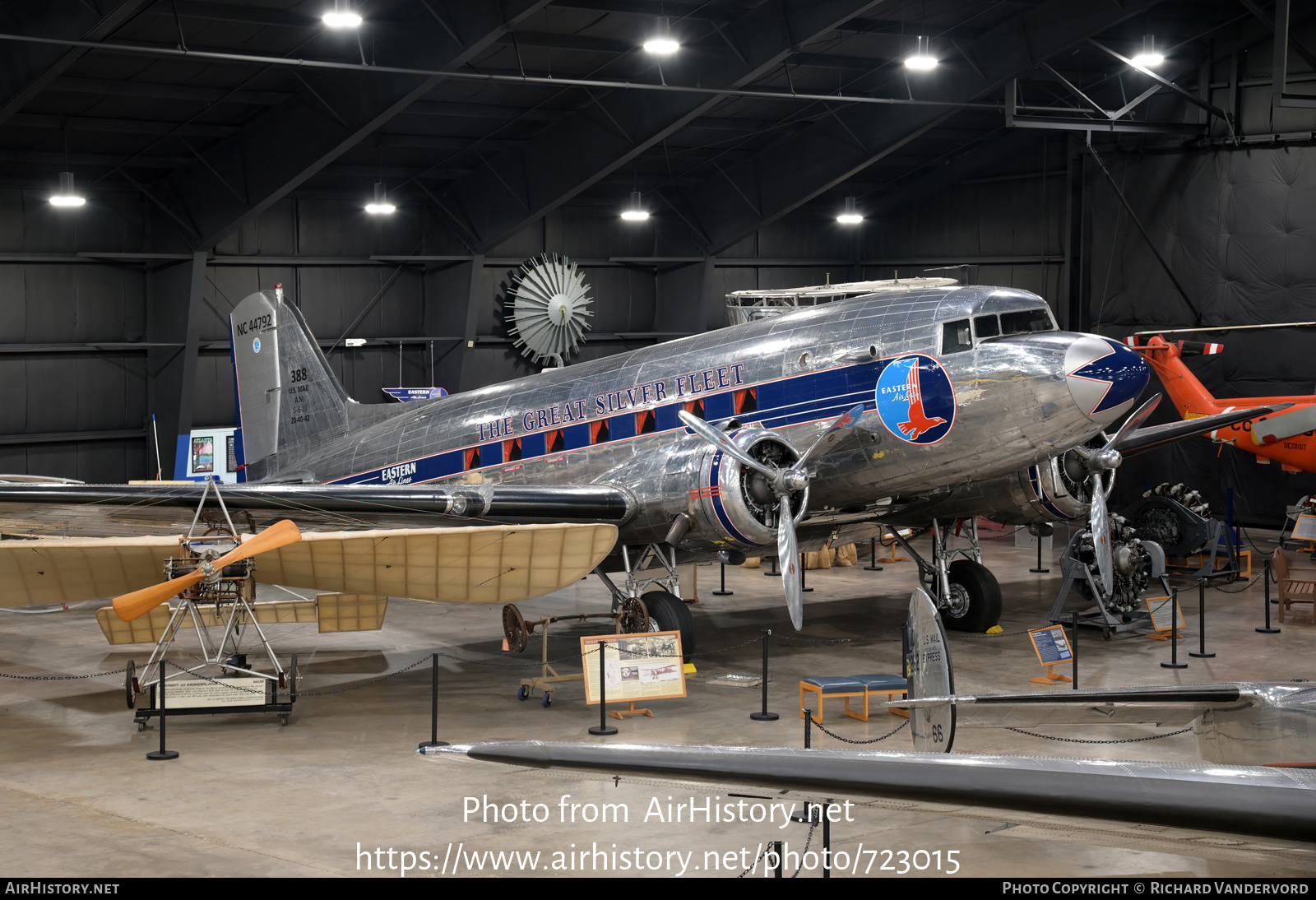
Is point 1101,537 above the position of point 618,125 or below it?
below

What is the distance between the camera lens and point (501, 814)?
9.20 m

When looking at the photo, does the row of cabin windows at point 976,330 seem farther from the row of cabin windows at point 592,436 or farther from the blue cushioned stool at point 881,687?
the blue cushioned stool at point 881,687

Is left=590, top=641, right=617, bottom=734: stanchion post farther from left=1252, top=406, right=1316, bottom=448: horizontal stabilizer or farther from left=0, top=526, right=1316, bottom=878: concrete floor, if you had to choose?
left=1252, top=406, right=1316, bottom=448: horizontal stabilizer

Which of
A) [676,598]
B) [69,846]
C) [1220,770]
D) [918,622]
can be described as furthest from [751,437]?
[1220,770]

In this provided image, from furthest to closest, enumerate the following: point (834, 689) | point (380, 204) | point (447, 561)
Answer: point (380, 204), point (447, 561), point (834, 689)

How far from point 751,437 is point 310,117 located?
13310 millimetres

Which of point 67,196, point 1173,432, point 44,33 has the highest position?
point 44,33

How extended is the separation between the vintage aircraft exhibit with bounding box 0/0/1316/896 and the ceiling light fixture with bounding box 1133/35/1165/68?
7cm

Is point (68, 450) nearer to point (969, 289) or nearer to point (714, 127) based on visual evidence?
point (714, 127)

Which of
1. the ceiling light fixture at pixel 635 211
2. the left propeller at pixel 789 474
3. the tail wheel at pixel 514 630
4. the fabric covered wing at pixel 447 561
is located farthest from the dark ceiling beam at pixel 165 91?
the left propeller at pixel 789 474

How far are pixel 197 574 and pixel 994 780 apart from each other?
10.1 meters

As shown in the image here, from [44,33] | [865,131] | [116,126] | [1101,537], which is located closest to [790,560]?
[1101,537]

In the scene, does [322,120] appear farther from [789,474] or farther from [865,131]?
[789,474]

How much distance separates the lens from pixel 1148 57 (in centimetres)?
2633
